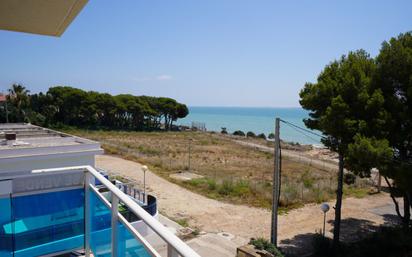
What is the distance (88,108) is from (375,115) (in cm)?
4545

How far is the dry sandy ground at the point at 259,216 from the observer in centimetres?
1370

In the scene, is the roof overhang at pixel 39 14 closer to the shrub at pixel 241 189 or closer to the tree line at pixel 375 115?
the tree line at pixel 375 115

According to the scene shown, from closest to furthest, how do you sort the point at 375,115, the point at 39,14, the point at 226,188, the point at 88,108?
the point at 39,14 < the point at 375,115 < the point at 226,188 < the point at 88,108

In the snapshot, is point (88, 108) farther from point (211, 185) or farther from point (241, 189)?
point (241, 189)

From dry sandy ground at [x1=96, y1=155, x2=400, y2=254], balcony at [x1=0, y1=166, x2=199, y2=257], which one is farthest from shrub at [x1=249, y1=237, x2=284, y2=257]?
balcony at [x1=0, y1=166, x2=199, y2=257]

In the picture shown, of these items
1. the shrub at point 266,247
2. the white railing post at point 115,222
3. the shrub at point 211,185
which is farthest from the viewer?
the shrub at point 211,185

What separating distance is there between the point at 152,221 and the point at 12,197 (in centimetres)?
202

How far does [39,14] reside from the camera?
2.43 meters

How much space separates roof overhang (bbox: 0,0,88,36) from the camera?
2160 mm

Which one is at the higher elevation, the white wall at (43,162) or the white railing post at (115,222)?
the white railing post at (115,222)

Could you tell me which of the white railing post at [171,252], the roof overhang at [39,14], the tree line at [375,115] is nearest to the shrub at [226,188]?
the tree line at [375,115]

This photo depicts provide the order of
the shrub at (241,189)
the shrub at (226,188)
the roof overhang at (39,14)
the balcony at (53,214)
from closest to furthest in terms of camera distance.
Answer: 1. the roof overhang at (39,14)
2. the balcony at (53,214)
3. the shrub at (241,189)
4. the shrub at (226,188)

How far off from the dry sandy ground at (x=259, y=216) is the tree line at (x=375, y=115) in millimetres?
2764

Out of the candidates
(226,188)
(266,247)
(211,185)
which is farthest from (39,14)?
(211,185)
